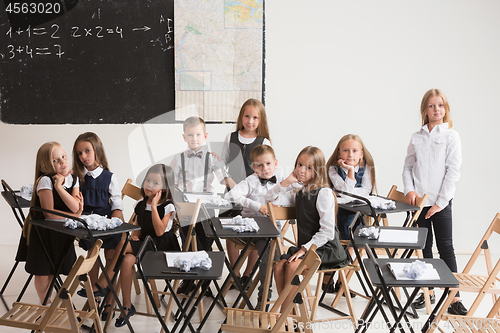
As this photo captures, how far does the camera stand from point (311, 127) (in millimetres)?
4535

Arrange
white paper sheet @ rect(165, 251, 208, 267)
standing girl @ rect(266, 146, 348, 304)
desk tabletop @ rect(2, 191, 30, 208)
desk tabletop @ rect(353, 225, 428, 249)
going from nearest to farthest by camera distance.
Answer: white paper sheet @ rect(165, 251, 208, 267), desk tabletop @ rect(353, 225, 428, 249), standing girl @ rect(266, 146, 348, 304), desk tabletop @ rect(2, 191, 30, 208)

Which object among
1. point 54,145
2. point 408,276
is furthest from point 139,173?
point 408,276

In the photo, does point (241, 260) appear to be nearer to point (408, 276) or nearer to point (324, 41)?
point (408, 276)

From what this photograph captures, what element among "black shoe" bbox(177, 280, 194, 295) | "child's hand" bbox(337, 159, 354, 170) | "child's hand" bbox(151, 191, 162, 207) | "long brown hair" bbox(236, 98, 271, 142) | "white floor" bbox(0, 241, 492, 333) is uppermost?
"long brown hair" bbox(236, 98, 271, 142)

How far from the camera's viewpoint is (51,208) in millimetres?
2799

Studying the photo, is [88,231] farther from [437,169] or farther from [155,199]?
[437,169]

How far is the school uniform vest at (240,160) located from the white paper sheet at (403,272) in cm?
146

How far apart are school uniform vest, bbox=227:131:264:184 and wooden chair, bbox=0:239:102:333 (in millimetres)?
1446

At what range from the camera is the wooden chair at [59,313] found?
2072mm

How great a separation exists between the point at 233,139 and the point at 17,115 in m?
2.42

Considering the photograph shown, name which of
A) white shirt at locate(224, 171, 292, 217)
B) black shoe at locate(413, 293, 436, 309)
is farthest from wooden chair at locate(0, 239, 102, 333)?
black shoe at locate(413, 293, 436, 309)

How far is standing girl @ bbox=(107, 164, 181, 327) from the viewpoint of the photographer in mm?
2830

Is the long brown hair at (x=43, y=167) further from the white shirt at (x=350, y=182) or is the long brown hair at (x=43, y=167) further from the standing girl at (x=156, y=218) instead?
the white shirt at (x=350, y=182)

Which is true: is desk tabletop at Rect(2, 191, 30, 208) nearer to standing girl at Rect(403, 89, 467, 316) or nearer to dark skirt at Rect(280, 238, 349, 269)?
dark skirt at Rect(280, 238, 349, 269)
